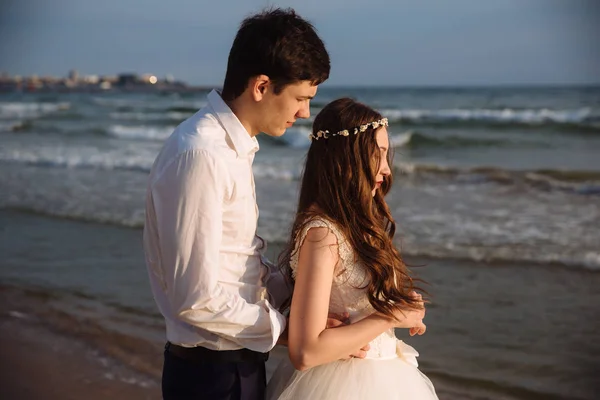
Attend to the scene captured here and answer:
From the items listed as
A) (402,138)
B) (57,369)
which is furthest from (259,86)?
(402,138)

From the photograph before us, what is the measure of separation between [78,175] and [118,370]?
9.09 m

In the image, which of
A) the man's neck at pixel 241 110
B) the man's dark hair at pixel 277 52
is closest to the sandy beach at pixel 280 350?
the man's neck at pixel 241 110

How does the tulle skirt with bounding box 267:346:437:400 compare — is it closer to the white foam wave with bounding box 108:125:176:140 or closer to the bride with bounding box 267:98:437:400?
the bride with bounding box 267:98:437:400

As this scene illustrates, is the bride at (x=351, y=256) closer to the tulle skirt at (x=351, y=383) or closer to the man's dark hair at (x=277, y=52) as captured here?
the tulle skirt at (x=351, y=383)

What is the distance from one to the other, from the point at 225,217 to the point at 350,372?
2.24 ft

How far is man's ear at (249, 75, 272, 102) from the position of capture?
1967 mm

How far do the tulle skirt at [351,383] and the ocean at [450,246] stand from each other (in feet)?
2.57

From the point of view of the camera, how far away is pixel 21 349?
4598 mm

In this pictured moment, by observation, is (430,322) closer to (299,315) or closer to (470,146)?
(299,315)

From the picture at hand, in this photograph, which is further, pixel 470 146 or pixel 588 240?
pixel 470 146

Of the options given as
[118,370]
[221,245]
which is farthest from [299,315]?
[118,370]

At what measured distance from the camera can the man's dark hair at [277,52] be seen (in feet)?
6.35

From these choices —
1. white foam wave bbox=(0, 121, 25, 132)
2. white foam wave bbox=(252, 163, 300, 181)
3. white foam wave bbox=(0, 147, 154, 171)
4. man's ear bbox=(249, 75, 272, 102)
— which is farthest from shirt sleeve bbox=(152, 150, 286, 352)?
white foam wave bbox=(0, 121, 25, 132)

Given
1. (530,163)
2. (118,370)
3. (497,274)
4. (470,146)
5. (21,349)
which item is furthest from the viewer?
(470,146)
